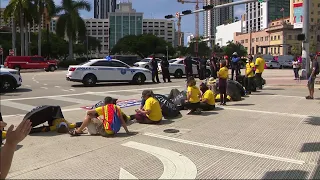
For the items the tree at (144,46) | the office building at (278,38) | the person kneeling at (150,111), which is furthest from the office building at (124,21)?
the person kneeling at (150,111)

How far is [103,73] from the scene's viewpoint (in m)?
19.7

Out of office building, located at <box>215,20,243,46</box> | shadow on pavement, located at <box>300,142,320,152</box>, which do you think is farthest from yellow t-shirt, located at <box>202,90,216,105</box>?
office building, located at <box>215,20,243,46</box>

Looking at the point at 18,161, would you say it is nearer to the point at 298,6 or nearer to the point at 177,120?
the point at 177,120

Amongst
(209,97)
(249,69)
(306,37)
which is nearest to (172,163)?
(209,97)

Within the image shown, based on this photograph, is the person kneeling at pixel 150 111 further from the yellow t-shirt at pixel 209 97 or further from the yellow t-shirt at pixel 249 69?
the yellow t-shirt at pixel 249 69

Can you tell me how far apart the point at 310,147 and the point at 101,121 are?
4.16m

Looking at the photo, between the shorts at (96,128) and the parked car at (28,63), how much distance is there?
35100 millimetres

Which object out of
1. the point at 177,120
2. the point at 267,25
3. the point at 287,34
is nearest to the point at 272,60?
the point at 177,120

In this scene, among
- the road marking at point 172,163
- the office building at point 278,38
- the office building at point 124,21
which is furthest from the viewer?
the office building at point 124,21

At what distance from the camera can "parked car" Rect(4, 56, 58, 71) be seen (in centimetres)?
3991

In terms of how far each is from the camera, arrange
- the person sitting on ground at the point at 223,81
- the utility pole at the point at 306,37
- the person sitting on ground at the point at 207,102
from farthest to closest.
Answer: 1. the utility pole at the point at 306,37
2. the person sitting on ground at the point at 223,81
3. the person sitting on ground at the point at 207,102

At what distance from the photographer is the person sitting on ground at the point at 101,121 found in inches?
288

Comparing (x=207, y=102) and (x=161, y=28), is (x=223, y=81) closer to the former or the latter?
(x=207, y=102)

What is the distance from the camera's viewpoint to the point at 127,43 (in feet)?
330
